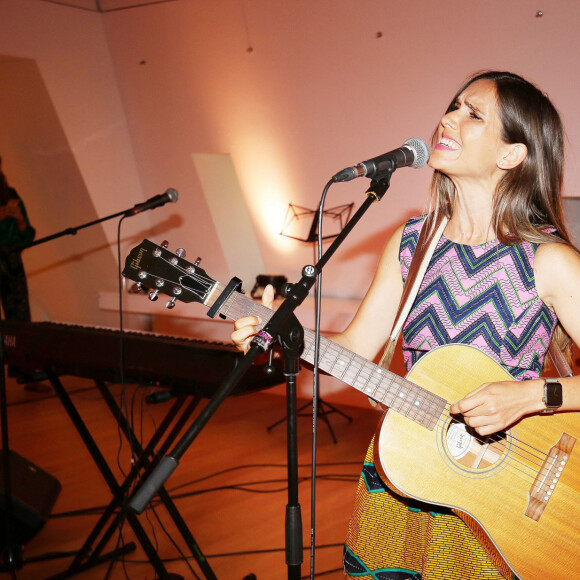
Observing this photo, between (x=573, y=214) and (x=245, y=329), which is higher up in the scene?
(x=245, y=329)

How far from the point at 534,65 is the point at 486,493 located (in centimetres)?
268

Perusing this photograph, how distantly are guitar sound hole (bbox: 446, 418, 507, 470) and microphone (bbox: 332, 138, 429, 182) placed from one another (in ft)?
2.02

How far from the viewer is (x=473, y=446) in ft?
5.37

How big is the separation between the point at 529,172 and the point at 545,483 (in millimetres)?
746

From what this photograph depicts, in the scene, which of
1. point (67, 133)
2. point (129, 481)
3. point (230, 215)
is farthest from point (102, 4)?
point (129, 481)

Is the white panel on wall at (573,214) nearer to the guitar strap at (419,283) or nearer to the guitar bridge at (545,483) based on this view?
the guitar strap at (419,283)

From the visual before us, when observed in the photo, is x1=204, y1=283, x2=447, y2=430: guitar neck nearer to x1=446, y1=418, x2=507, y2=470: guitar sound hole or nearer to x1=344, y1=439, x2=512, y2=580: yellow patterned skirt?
x1=446, y1=418, x2=507, y2=470: guitar sound hole

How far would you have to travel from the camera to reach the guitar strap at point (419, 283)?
1.70 meters

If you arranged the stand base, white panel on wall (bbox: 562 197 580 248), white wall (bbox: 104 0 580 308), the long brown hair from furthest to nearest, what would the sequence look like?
the stand base
white panel on wall (bbox: 562 197 580 248)
white wall (bbox: 104 0 580 308)
the long brown hair

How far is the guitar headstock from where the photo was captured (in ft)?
5.19

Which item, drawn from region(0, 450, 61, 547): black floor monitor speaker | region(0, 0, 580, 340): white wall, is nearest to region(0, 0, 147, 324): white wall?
region(0, 0, 580, 340): white wall

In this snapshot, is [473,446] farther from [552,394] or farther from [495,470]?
[552,394]

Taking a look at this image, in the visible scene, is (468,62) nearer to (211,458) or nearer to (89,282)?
(211,458)

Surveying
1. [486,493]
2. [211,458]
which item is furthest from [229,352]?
[211,458]
